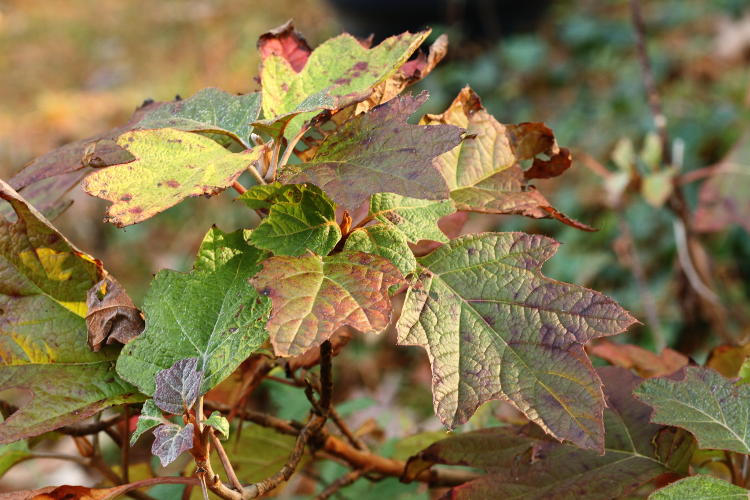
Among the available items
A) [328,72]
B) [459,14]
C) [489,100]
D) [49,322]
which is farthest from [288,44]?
[459,14]

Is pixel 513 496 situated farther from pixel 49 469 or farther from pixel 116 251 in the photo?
pixel 116 251

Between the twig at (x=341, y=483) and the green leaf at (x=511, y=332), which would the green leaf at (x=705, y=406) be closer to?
the green leaf at (x=511, y=332)

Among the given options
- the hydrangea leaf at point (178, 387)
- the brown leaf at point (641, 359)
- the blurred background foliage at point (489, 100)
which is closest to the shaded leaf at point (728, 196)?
the blurred background foliage at point (489, 100)

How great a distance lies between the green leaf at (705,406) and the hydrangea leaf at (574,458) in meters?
0.05

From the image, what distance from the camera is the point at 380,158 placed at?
585mm

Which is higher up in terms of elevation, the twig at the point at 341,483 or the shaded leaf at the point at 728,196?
the twig at the point at 341,483

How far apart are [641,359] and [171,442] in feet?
1.85

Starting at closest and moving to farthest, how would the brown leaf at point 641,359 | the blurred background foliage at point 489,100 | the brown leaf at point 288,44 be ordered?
the brown leaf at point 288,44 < the brown leaf at point 641,359 < the blurred background foliage at point 489,100

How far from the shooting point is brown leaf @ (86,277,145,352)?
0.65 metres

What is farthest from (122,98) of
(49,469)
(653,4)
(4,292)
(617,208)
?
(4,292)

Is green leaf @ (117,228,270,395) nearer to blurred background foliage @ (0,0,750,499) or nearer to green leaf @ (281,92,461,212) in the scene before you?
green leaf @ (281,92,461,212)

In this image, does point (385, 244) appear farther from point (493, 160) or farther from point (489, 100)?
point (489, 100)

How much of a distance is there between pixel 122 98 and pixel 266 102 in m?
4.23

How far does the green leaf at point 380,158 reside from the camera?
55 centimetres
